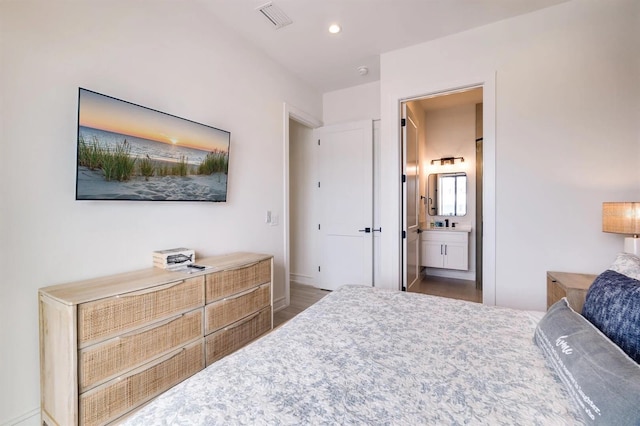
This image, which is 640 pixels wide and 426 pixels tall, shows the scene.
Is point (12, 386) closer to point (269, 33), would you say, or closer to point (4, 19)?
point (4, 19)

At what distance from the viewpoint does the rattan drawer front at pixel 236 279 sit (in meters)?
2.01

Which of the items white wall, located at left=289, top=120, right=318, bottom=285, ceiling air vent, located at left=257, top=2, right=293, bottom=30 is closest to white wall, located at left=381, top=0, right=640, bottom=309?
ceiling air vent, located at left=257, top=2, right=293, bottom=30

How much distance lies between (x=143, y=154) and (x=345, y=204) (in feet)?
8.51

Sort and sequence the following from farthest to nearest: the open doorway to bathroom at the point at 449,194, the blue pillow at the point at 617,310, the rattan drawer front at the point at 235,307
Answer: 1. the open doorway to bathroom at the point at 449,194
2. the rattan drawer front at the point at 235,307
3. the blue pillow at the point at 617,310

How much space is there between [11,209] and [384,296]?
2.18 metres

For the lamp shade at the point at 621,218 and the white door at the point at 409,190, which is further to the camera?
the white door at the point at 409,190

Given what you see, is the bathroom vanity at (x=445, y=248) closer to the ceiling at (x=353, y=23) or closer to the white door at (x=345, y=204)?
the white door at (x=345, y=204)

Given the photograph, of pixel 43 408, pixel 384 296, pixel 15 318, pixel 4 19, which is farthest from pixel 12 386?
pixel 384 296

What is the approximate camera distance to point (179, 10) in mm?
2219

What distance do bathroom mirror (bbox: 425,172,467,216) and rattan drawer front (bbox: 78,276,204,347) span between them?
4271 millimetres

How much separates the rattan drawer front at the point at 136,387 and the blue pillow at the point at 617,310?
2178mm

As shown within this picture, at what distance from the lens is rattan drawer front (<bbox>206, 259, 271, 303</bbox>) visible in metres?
2.01

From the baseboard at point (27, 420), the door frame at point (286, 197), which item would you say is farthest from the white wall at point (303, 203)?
the baseboard at point (27, 420)

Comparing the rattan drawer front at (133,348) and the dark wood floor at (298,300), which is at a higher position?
the rattan drawer front at (133,348)
